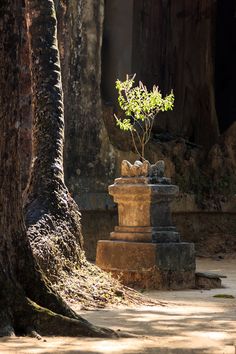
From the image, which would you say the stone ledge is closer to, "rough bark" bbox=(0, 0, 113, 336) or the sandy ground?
the sandy ground

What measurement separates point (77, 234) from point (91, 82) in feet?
24.9

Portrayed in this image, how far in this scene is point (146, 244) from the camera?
11.8 m

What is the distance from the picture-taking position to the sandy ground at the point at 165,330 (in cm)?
563

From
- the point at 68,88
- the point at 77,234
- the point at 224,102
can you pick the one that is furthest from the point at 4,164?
the point at 224,102

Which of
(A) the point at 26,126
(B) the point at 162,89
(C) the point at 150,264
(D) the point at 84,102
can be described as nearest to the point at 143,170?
(C) the point at 150,264

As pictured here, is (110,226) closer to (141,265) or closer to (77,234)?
(141,265)

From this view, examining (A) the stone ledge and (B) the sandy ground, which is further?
(A) the stone ledge

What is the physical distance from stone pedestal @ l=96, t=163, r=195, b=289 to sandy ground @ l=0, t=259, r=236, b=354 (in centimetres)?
90

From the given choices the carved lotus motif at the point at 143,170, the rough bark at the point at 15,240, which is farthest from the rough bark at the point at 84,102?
the rough bark at the point at 15,240

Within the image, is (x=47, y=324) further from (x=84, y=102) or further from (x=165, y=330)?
(x=84, y=102)

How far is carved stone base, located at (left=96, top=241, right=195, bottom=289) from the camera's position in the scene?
11734 mm

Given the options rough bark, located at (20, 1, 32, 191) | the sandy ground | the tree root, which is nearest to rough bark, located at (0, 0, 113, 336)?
the tree root

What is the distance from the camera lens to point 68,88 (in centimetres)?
1650

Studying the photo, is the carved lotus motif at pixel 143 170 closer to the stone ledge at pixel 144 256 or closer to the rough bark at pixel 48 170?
the stone ledge at pixel 144 256
